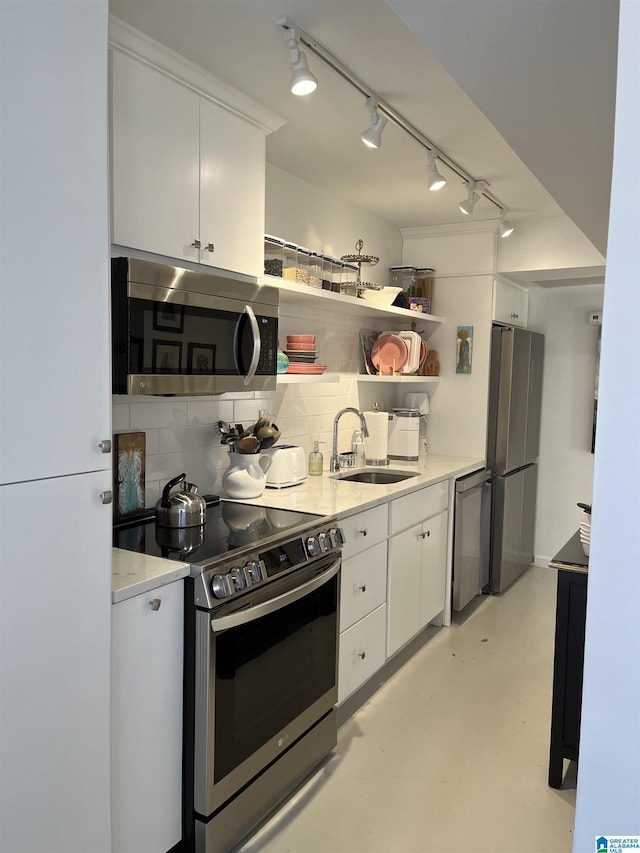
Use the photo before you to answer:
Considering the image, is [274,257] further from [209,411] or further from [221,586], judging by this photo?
[221,586]

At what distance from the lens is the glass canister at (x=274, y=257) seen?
9.12 feet

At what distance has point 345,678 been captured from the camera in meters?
2.72

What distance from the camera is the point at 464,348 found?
4.47 meters

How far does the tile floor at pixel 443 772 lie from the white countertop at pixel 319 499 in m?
0.95

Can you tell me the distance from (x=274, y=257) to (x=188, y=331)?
31.3 inches

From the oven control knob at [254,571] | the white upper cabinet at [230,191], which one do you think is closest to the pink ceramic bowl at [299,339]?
the white upper cabinet at [230,191]

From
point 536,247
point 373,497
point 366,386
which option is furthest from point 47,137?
point 536,247

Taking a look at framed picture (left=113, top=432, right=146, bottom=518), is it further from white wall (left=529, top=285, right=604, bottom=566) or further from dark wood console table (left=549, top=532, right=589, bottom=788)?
white wall (left=529, top=285, right=604, bottom=566)

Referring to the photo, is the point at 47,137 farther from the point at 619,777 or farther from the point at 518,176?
the point at 518,176

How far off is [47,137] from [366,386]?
3.08 meters

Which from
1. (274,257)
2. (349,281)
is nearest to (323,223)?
(349,281)

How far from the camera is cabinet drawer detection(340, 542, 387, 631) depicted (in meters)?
2.71

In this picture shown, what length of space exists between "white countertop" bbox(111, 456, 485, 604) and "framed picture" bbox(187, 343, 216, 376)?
0.66 metres

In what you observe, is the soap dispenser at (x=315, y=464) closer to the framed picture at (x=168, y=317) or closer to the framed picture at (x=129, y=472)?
the framed picture at (x=129, y=472)
